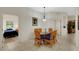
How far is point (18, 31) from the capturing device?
115 inches

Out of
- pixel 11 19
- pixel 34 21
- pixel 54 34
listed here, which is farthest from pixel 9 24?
pixel 54 34

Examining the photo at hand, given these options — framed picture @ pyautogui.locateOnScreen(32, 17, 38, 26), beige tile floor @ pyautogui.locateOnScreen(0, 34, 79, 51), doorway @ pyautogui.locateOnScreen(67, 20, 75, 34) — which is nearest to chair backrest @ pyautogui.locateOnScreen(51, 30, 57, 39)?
beige tile floor @ pyautogui.locateOnScreen(0, 34, 79, 51)

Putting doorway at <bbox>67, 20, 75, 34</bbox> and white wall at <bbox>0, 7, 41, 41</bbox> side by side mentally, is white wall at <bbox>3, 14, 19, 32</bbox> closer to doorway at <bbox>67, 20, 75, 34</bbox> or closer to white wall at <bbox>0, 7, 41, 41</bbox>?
white wall at <bbox>0, 7, 41, 41</bbox>

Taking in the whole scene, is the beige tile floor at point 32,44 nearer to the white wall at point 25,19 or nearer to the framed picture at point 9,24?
the white wall at point 25,19

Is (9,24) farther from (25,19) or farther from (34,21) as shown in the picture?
(34,21)

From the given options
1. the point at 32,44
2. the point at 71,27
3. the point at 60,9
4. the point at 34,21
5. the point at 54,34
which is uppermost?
the point at 60,9

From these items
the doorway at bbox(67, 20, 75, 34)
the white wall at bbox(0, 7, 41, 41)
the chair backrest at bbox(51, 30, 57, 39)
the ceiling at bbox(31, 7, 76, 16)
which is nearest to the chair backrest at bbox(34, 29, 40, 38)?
the white wall at bbox(0, 7, 41, 41)

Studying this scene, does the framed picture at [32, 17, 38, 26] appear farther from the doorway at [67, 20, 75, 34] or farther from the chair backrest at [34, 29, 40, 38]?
the doorway at [67, 20, 75, 34]

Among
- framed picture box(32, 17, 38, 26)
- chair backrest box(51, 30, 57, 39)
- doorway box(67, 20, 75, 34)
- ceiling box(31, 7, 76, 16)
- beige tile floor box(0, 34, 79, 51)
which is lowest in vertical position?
beige tile floor box(0, 34, 79, 51)

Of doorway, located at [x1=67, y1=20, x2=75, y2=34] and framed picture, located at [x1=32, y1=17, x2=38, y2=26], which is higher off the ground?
framed picture, located at [x1=32, y1=17, x2=38, y2=26]

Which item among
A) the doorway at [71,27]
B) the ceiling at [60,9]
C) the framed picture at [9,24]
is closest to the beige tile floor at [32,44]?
the doorway at [71,27]
